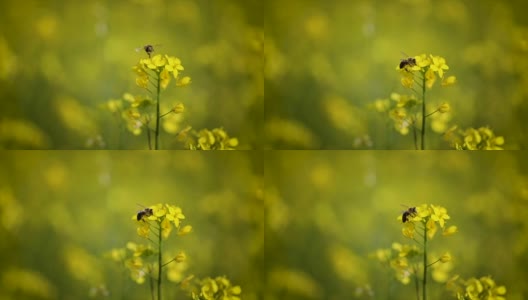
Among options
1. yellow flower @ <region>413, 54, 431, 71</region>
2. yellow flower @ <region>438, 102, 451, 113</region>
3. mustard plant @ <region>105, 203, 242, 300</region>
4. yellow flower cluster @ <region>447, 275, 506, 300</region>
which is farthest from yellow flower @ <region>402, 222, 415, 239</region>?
mustard plant @ <region>105, 203, 242, 300</region>

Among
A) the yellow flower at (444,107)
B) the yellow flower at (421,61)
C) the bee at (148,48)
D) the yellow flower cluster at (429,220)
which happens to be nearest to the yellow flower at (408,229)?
the yellow flower cluster at (429,220)

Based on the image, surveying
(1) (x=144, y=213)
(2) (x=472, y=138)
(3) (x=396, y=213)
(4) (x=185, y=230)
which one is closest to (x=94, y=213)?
(1) (x=144, y=213)

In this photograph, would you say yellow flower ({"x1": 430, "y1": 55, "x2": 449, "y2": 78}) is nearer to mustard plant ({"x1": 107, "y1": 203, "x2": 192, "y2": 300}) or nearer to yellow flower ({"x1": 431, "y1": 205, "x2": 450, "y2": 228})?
yellow flower ({"x1": 431, "y1": 205, "x2": 450, "y2": 228})

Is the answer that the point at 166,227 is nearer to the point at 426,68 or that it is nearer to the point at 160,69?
the point at 160,69

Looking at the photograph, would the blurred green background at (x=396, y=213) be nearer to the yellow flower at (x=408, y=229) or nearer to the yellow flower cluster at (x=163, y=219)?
the yellow flower at (x=408, y=229)

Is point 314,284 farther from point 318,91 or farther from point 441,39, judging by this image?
point 441,39

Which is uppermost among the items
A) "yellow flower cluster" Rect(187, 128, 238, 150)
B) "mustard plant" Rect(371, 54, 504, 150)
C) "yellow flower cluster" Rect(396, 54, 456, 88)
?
"yellow flower cluster" Rect(396, 54, 456, 88)

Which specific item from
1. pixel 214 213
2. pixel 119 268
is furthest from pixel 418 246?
pixel 119 268
